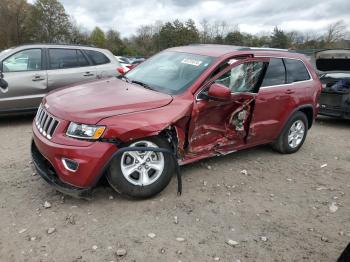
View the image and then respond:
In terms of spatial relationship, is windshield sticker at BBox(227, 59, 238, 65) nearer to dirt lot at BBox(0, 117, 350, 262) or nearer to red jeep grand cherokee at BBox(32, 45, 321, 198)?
red jeep grand cherokee at BBox(32, 45, 321, 198)

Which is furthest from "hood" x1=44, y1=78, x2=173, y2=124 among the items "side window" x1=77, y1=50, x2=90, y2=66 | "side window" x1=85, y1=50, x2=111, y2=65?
"side window" x1=85, y1=50, x2=111, y2=65

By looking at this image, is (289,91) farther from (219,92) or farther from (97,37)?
(97,37)

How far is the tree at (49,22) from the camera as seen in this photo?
46.9 meters

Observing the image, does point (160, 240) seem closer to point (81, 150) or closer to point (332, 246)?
point (81, 150)

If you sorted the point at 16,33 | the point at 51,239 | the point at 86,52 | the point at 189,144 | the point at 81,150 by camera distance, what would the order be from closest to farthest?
the point at 51,239 → the point at 81,150 → the point at 189,144 → the point at 86,52 → the point at 16,33

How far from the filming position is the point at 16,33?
149ft

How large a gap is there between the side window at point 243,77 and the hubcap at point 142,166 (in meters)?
1.29

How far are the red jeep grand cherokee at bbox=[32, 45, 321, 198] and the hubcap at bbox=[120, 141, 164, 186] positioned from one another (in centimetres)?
1

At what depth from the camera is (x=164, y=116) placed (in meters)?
3.88

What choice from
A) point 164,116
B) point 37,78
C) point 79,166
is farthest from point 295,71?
point 37,78

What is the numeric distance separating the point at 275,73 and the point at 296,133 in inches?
49.5

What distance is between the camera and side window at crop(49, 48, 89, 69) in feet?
24.3

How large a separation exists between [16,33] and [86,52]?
141 feet

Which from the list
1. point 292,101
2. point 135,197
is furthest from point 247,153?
point 135,197
